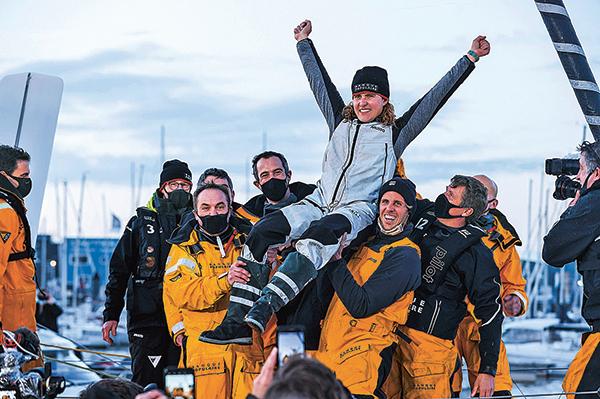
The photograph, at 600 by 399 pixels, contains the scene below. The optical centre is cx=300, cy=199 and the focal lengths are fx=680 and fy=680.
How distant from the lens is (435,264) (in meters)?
3.75

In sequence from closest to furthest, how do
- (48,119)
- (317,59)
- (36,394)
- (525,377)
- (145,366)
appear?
1. (36,394)
2. (317,59)
3. (145,366)
4. (48,119)
5. (525,377)

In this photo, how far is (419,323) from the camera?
376cm

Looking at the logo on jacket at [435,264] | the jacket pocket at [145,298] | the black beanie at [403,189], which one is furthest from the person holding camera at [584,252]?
the jacket pocket at [145,298]

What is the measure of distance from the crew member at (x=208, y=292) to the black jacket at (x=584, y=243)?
1.67 meters

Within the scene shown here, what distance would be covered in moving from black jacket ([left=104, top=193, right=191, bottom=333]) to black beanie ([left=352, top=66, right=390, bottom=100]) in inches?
66.3

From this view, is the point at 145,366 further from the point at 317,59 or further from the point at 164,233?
the point at 317,59

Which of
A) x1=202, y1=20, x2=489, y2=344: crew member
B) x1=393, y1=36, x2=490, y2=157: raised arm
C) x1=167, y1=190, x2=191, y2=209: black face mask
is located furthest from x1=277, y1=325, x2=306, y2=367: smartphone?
x1=167, y1=190, x2=191, y2=209: black face mask

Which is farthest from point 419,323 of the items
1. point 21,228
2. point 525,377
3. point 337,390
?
point 525,377

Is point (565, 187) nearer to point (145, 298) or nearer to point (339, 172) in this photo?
point (339, 172)

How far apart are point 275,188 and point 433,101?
1.16 meters

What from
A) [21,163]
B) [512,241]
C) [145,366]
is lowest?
[145,366]

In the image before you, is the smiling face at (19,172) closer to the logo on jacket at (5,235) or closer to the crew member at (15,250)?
the crew member at (15,250)

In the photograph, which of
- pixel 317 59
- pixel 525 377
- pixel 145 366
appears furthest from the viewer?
pixel 525 377

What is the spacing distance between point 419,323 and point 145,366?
6.65 ft
